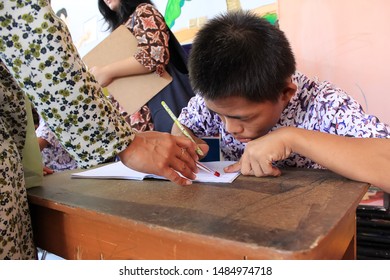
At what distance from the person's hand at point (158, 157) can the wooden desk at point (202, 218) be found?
32 mm

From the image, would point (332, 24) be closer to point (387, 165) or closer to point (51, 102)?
point (387, 165)

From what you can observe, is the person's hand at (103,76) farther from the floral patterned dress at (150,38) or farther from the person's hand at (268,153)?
the person's hand at (268,153)

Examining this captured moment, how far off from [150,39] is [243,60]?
61cm

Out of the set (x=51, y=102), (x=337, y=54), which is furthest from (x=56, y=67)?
(x=337, y=54)

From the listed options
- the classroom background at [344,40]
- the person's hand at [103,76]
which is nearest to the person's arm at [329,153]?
the person's hand at [103,76]

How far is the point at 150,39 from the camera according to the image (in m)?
1.23

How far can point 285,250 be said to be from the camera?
336 mm

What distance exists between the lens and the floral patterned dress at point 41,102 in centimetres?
53

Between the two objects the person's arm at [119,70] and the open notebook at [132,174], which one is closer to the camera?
the open notebook at [132,174]

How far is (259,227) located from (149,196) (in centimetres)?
25

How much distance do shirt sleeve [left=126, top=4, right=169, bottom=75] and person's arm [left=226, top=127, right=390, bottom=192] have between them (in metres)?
0.66

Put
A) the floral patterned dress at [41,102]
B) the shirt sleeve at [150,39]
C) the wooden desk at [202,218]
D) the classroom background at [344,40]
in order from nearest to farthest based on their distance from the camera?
the wooden desk at [202,218], the floral patterned dress at [41,102], the shirt sleeve at [150,39], the classroom background at [344,40]

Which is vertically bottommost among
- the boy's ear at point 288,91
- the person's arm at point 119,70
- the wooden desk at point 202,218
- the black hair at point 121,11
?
the wooden desk at point 202,218

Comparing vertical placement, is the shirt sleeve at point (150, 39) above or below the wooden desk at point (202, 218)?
above
